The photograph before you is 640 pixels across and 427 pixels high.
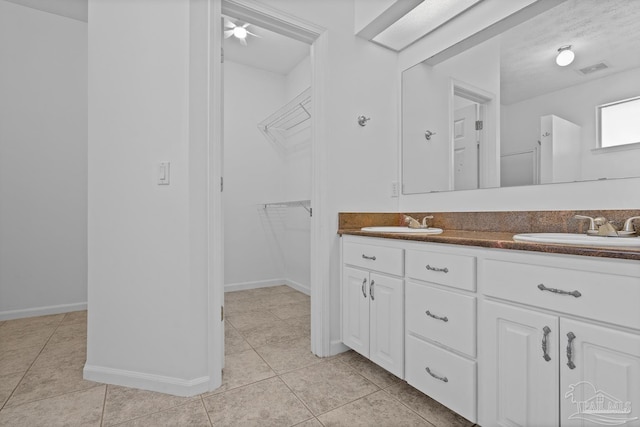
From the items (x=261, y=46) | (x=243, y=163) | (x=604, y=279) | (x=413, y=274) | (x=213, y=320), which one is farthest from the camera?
(x=243, y=163)

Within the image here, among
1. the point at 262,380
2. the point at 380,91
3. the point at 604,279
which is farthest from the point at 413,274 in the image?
the point at 380,91

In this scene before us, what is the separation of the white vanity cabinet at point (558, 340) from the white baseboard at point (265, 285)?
2420 mm

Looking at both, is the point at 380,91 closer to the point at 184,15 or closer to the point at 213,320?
the point at 184,15

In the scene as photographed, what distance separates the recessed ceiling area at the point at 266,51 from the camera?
3033mm

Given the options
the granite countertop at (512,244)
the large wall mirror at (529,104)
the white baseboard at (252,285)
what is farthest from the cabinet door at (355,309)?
the white baseboard at (252,285)

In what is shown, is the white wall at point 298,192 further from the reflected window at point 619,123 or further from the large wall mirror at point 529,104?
the reflected window at point 619,123

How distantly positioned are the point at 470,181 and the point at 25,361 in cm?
290

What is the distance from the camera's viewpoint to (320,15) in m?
1.95

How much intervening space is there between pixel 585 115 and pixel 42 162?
383 cm

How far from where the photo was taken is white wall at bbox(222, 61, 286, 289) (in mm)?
3512

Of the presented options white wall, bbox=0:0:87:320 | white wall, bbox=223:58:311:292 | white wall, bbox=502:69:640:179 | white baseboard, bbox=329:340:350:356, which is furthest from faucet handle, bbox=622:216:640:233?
white wall, bbox=0:0:87:320

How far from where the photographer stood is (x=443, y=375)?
4.32ft

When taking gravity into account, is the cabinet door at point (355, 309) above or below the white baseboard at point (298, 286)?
above

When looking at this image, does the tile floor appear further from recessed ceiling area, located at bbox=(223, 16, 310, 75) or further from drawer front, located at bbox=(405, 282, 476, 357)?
recessed ceiling area, located at bbox=(223, 16, 310, 75)
